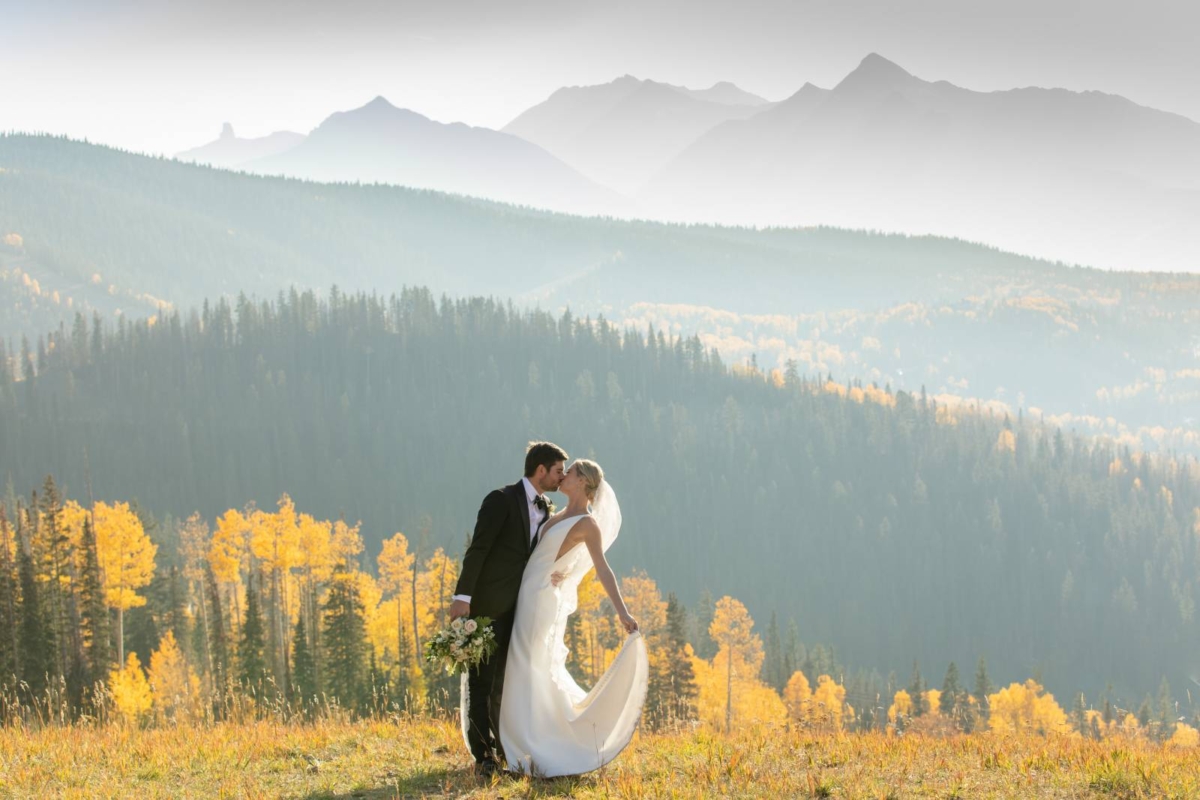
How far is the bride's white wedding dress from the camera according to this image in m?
12.2

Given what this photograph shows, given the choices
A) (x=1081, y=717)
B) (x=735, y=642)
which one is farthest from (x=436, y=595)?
(x=735, y=642)

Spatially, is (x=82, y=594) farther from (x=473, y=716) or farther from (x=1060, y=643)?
(x=1060, y=643)

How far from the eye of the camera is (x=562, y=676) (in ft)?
41.8

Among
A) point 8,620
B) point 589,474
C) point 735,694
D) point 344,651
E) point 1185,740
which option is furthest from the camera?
point 735,694

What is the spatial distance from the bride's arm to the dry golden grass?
167cm

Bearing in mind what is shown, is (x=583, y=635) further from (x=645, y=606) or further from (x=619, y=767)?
(x=645, y=606)

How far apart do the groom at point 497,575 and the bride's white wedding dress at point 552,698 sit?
0.40 feet

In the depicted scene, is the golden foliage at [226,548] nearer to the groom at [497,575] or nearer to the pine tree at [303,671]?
the pine tree at [303,671]

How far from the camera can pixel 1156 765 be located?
1160 centimetres

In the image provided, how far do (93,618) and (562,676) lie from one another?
3806 cm

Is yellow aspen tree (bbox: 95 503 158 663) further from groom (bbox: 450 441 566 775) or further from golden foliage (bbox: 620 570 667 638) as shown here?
groom (bbox: 450 441 566 775)

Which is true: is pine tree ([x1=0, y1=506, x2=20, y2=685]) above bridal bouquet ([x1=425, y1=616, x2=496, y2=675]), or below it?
below

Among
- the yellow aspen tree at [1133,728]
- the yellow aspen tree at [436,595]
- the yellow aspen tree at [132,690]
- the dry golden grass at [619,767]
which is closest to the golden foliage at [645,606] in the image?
the yellow aspen tree at [436,595]

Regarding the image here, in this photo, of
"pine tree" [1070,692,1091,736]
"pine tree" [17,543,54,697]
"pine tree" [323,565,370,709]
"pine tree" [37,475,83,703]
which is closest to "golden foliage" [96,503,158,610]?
"pine tree" [37,475,83,703]
